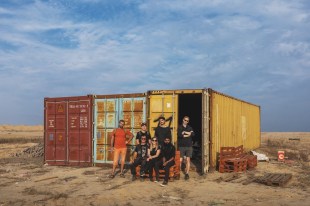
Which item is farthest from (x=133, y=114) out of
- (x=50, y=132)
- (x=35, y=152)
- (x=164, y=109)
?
(x=35, y=152)

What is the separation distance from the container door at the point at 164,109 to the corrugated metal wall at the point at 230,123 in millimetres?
1398

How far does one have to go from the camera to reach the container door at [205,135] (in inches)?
523

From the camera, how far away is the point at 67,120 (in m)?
16.4

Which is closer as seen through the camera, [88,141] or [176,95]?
[176,95]

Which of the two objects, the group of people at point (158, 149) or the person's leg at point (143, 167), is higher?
the group of people at point (158, 149)

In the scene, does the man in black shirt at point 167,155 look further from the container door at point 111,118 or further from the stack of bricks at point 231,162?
the container door at point 111,118

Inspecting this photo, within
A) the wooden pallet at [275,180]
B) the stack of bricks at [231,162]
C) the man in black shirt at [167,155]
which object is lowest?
the wooden pallet at [275,180]

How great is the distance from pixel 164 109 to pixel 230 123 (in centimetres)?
381

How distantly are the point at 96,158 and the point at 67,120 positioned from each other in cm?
218

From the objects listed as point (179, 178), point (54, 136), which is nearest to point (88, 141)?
point (54, 136)

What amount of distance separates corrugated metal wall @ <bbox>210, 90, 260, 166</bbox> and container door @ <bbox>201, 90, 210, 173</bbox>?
240 mm

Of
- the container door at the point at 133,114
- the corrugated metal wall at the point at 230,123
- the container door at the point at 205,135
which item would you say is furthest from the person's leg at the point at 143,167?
the corrugated metal wall at the point at 230,123

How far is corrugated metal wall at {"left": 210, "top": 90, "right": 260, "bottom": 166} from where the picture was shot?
14357mm

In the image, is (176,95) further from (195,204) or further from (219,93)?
(195,204)
